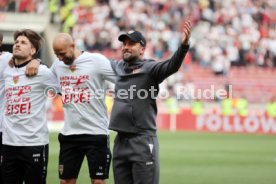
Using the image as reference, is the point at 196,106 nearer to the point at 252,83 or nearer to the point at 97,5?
the point at 252,83

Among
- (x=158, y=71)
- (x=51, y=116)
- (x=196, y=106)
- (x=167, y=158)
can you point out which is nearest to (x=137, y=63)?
(x=158, y=71)

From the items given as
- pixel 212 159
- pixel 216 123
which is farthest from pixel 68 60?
pixel 216 123

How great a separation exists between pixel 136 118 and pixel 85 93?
1.14 metres

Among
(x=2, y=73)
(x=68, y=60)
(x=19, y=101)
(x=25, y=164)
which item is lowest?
(x=25, y=164)

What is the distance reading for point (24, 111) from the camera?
337 inches

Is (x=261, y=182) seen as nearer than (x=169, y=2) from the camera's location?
Yes

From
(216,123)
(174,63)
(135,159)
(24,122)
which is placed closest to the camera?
(174,63)

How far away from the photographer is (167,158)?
18.9m

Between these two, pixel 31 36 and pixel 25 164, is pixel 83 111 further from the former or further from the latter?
pixel 31 36

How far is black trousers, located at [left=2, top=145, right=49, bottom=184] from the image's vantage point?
850 centimetres

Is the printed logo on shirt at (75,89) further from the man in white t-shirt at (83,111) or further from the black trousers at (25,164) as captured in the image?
the black trousers at (25,164)

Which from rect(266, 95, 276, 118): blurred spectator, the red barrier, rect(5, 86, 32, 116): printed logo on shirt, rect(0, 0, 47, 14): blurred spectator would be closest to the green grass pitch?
the red barrier

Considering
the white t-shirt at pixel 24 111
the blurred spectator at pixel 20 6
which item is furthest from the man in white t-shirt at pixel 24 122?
the blurred spectator at pixel 20 6

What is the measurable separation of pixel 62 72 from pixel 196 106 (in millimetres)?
23337
